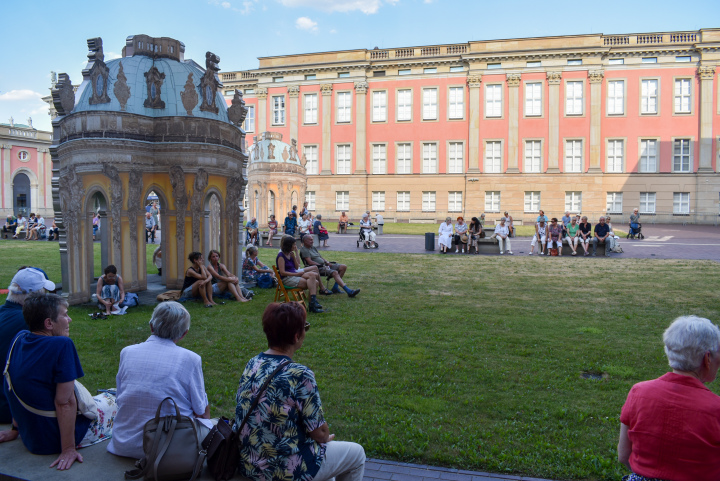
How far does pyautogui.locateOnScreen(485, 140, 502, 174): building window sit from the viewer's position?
1767 inches

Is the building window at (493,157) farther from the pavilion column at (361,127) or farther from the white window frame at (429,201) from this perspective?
the pavilion column at (361,127)

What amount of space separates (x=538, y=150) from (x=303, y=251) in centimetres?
3705

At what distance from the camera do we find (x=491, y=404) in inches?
212

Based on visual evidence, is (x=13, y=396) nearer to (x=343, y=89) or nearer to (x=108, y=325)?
(x=108, y=325)

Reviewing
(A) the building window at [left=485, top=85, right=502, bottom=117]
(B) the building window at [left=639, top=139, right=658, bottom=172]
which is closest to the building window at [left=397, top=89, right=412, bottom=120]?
(A) the building window at [left=485, top=85, right=502, bottom=117]

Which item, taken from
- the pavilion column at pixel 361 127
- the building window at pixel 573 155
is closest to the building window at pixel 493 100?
the building window at pixel 573 155

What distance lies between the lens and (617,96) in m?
42.9

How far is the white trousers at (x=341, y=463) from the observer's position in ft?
10.8

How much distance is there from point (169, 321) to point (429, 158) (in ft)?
147

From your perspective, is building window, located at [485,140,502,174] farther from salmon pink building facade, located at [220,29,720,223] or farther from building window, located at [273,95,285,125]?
building window, located at [273,95,285,125]

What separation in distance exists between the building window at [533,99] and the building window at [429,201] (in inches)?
407

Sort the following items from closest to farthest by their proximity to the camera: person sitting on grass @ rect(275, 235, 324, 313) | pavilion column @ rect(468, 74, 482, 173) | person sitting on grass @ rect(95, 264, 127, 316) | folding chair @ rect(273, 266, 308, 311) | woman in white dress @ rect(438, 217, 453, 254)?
1. person sitting on grass @ rect(95, 264, 127, 316)
2. folding chair @ rect(273, 266, 308, 311)
3. person sitting on grass @ rect(275, 235, 324, 313)
4. woman in white dress @ rect(438, 217, 453, 254)
5. pavilion column @ rect(468, 74, 482, 173)

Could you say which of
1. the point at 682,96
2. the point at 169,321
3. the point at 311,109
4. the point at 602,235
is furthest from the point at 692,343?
the point at 311,109

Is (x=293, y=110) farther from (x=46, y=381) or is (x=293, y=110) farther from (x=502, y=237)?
(x=46, y=381)
